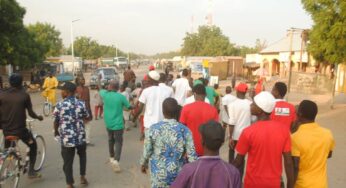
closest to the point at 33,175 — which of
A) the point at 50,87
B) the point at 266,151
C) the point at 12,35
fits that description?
the point at 266,151

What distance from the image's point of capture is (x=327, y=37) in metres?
13.4

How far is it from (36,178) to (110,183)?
55.1 inches

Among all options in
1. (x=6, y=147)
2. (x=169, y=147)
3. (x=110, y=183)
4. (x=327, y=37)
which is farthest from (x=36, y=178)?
(x=327, y=37)

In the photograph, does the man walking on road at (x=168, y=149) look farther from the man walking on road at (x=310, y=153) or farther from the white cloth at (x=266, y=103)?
the man walking on road at (x=310, y=153)

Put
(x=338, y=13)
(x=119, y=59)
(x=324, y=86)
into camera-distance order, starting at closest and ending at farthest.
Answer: (x=338, y=13) < (x=324, y=86) < (x=119, y=59)

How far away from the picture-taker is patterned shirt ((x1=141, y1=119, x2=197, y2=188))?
3.68 meters

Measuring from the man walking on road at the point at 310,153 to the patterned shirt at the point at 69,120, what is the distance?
3424 millimetres

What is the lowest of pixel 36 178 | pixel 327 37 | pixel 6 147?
pixel 36 178

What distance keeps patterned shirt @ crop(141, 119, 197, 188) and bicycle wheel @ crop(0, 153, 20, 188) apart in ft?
9.30

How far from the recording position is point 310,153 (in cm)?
354

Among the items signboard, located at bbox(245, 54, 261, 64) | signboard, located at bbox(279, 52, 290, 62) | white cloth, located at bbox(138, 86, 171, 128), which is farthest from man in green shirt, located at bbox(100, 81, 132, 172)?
signboard, located at bbox(245, 54, 261, 64)

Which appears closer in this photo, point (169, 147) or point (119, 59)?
point (169, 147)

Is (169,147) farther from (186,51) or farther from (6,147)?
(186,51)

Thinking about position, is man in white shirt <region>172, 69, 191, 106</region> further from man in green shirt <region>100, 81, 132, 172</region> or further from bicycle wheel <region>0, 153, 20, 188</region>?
bicycle wheel <region>0, 153, 20, 188</region>
